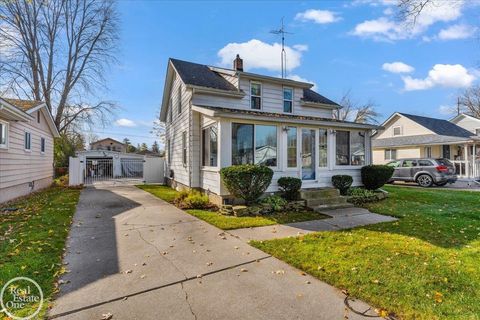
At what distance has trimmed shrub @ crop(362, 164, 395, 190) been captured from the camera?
10742 mm

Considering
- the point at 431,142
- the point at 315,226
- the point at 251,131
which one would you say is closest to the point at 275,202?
the point at 315,226

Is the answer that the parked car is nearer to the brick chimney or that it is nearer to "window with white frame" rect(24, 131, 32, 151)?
the brick chimney

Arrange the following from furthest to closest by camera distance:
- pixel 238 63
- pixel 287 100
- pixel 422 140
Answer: pixel 422 140 < pixel 238 63 < pixel 287 100

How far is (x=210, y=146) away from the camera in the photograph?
1010cm

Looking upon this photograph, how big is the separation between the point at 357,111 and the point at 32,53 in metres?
40.5

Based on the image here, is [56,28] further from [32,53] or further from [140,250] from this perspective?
[140,250]

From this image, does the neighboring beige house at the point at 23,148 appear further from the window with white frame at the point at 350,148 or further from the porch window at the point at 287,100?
the window with white frame at the point at 350,148

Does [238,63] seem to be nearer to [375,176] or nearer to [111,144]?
[375,176]

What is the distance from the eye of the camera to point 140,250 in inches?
192

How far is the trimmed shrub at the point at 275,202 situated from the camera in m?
8.26

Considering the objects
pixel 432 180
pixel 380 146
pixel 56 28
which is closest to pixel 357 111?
pixel 380 146

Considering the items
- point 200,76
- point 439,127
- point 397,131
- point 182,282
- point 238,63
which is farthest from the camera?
point 397,131

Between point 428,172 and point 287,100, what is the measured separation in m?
9.74

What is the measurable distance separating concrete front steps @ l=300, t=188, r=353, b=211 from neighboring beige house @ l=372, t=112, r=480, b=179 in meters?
15.5
